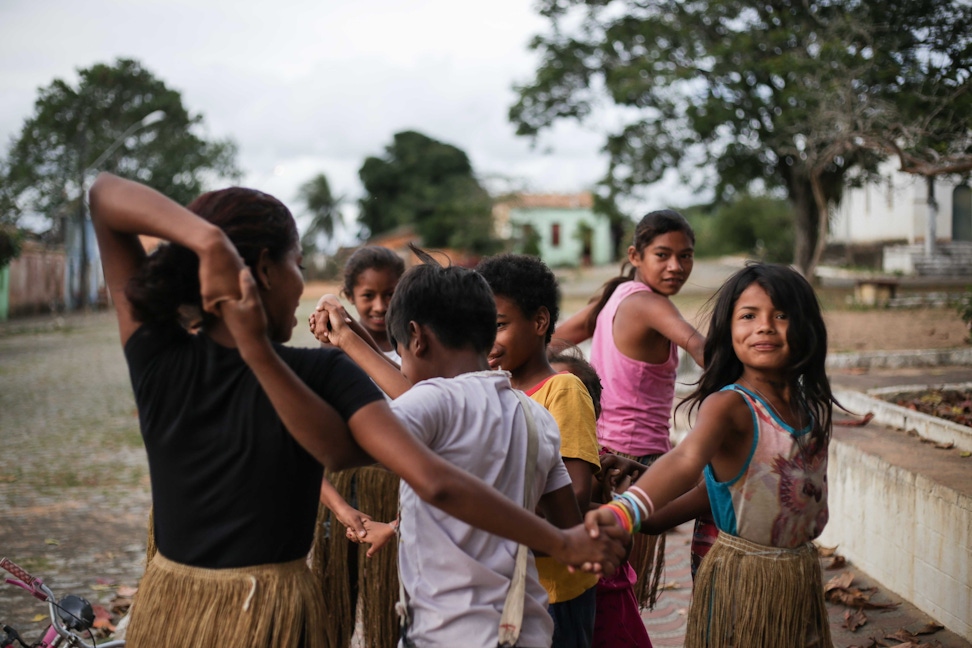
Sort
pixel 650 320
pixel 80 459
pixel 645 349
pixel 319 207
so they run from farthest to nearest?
pixel 319 207 < pixel 80 459 < pixel 645 349 < pixel 650 320

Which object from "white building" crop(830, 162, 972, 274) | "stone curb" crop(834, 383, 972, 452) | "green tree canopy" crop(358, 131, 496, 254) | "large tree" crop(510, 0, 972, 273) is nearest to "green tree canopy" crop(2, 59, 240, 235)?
"green tree canopy" crop(358, 131, 496, 254)

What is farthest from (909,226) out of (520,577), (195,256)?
(195,256)

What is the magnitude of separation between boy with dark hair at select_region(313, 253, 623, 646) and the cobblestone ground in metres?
3.52

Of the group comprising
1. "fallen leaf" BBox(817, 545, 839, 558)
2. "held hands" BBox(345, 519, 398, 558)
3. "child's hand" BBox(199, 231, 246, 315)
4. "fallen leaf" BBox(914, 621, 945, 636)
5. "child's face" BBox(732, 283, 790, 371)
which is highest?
"child's hand" BBox(199, 231, 246, 315)

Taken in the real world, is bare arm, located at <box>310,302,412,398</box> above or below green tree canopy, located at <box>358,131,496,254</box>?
below

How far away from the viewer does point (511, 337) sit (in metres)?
2.82

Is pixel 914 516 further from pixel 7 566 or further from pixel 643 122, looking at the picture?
pixel 643 122

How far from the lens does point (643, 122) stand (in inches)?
995

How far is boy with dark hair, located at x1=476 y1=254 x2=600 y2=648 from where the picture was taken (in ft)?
8.45

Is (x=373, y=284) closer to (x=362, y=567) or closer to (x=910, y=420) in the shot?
(x=362, y=567)

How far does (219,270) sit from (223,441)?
1.27ft

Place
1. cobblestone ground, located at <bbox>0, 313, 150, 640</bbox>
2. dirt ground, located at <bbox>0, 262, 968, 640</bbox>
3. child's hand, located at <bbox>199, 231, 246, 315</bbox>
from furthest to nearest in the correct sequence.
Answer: dirt ground, located at <bbox>0, 262, 968, 640</bbox> → cobblestone ground, located at <bbox>0, 313, 150, 640</bbox> → child's hand, located at <bbox>199, 231, 246, 315</bbox>

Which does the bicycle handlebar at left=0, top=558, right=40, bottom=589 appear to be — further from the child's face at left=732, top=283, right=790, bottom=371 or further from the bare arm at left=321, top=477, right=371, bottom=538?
the child's face at left=732, top=283, right=790, bottom=371

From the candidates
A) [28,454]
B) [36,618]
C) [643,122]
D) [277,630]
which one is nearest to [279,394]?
[277,630]
